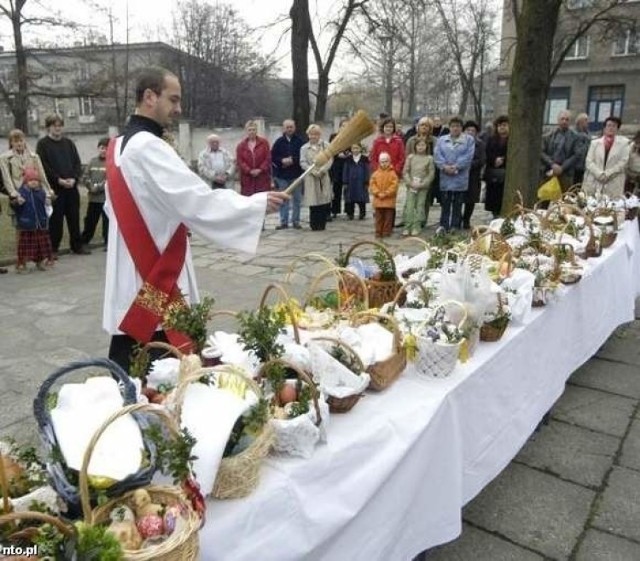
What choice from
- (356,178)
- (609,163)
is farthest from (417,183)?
(609,163)

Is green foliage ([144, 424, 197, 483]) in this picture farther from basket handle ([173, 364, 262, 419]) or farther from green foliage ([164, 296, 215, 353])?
green foliage ([164, 296, 215, 353])

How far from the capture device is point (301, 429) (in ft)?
5.52

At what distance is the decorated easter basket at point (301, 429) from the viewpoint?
167cm

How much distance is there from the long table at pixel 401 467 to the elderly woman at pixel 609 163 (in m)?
5.33

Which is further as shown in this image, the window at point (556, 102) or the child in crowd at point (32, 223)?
the window at point (556, 102)

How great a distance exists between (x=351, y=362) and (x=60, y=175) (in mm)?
6919

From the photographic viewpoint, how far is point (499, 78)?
3334 cm

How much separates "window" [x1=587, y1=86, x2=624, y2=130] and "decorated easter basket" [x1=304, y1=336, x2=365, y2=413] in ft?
117

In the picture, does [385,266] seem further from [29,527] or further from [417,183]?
[417,183]

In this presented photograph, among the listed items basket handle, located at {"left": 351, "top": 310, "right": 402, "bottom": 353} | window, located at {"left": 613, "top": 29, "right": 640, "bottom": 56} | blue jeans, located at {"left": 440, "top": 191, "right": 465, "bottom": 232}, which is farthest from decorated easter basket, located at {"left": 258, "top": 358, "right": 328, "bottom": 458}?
window, located at {"left": 613, "top": 29, "right": 640, "bottom": 56}

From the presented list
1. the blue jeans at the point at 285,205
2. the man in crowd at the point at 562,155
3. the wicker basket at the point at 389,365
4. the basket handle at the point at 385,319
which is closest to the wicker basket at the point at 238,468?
the wicker basket at the point at 389,365

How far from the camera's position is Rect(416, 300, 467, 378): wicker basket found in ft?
7.43

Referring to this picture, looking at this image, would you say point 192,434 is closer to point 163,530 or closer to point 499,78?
point 163,530

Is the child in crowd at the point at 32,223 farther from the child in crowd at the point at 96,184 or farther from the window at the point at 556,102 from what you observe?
the window at the point at 556,102
